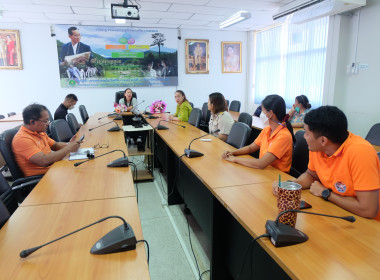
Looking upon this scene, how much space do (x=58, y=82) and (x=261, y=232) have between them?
21.5 feet

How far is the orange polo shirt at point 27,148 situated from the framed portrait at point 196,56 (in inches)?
212

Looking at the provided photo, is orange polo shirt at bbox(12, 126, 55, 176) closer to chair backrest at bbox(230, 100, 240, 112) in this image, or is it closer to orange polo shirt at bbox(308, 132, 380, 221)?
orange polo shirt at bbox(308, 132, 380, 221)

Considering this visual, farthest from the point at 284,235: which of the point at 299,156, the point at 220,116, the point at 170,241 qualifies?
the point at 220,116

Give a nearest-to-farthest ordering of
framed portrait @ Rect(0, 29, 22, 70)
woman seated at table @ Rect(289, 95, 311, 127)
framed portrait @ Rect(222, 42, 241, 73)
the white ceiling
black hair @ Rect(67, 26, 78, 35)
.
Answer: woman seated at table @ Rect(289, 95, 311, 127) → the white ceiling → framed portrait @ Rect(0, 29, 22, 70) → black hair @ Rect(67, 26, 78, 35) → framed portrait @ Rect(222, 42, 241, 73)

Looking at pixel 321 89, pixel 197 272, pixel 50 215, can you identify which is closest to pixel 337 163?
pixel 197 272

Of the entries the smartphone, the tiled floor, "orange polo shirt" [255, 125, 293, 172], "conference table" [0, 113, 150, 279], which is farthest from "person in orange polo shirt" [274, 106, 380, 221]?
the tiled floor

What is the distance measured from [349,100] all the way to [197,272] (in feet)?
13.5

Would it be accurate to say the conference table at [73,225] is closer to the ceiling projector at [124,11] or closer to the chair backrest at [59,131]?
the chair backrest at [59,131]

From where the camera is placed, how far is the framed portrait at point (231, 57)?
287 inches

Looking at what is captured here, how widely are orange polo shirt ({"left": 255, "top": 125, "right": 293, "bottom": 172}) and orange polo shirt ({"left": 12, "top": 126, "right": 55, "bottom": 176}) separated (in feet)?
5.93

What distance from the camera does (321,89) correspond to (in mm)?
5078

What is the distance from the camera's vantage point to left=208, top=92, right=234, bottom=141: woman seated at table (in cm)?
320

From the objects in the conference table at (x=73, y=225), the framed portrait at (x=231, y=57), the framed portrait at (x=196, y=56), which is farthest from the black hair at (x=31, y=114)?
the framed portrait at (x=231, y=57)

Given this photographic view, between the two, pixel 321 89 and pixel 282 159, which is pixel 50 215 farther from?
pixel 321 89
